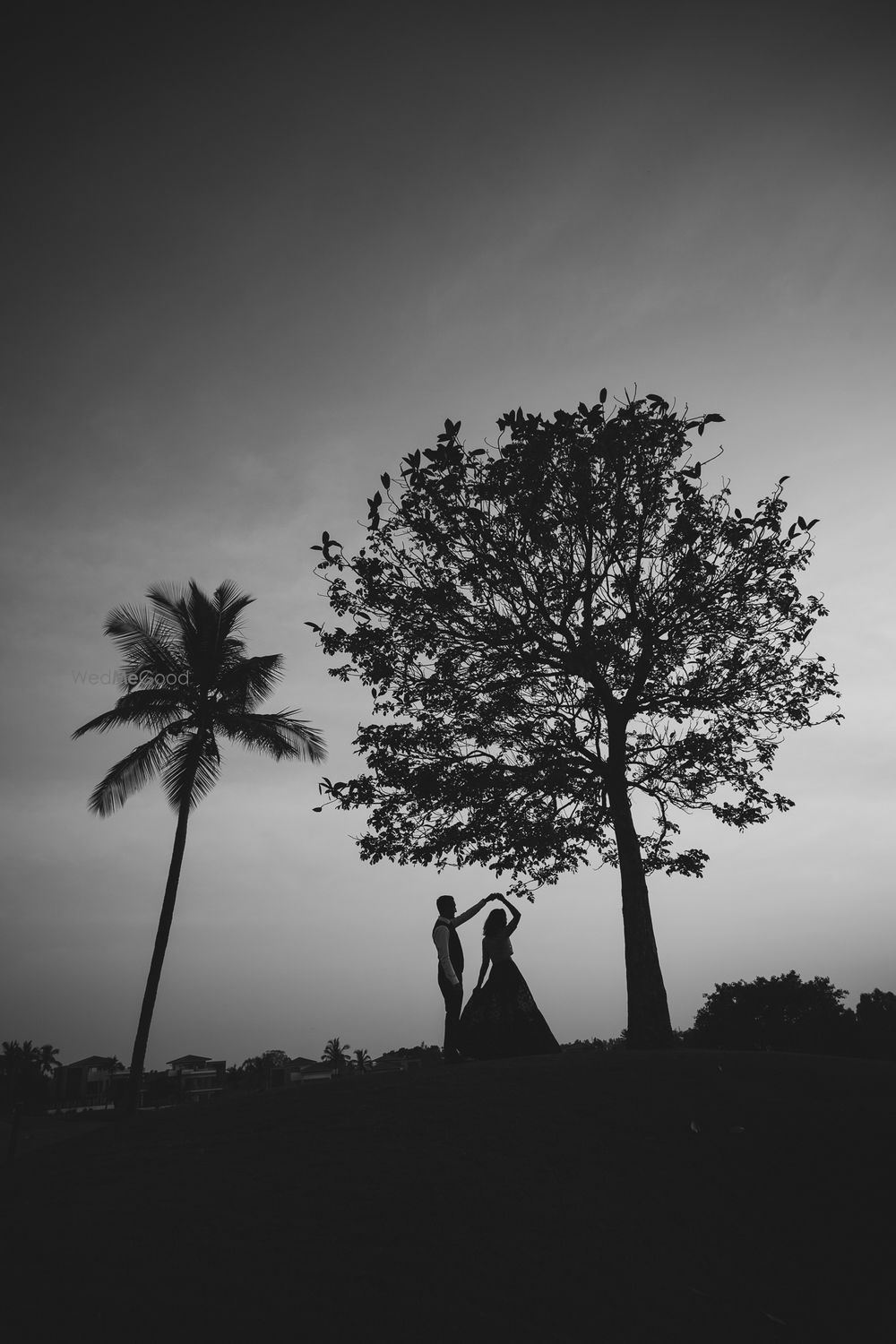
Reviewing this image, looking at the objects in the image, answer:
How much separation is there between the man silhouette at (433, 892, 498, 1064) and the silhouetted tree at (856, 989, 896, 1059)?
640 inches

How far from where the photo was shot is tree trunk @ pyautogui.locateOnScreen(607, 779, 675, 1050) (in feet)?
→ 40.0

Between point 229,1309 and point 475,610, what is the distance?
11.2 m

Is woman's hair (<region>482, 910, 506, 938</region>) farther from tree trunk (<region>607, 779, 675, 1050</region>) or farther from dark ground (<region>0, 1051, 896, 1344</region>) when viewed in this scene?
tree trunk (<region>607, 779, 675, 1050</region>)

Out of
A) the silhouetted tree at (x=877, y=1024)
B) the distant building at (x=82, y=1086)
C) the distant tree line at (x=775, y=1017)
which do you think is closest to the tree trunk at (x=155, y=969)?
the distant building at (x=82, y=1086)

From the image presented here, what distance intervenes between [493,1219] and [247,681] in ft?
64.6

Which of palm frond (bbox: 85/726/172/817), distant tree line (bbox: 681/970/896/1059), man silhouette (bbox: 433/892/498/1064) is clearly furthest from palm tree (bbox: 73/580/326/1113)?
distant tree line (bbox: 681/970/896/1059)

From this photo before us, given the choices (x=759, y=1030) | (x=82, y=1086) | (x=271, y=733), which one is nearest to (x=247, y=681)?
(x=271, y=733)

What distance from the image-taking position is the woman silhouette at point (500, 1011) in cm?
1086

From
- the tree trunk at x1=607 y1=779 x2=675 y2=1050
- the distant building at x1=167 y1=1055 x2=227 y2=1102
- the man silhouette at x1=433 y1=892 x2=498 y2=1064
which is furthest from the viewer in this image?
the distant building at x1=167 y1=1055 x2=227 y2=1102

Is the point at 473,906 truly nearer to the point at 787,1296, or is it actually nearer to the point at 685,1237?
the point at 685,1237

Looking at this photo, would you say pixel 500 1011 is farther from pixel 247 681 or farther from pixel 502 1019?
pixel 247 681

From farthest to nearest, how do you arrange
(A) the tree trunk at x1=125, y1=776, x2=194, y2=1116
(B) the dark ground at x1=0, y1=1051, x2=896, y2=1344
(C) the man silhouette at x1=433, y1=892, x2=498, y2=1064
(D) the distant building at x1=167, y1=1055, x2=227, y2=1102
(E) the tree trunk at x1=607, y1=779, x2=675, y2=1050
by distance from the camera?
1. (D) the distant building at x1=167, y1=1055, x2=227, y2=1102
2. (A) the tree trunk at x1=125, y1=776, x2=194, y2=1116
3. (E) the tree trunk at x1=607, y1=779, x2=675, y2=1050
4. (C) the man silhouette at x1=433, y1=892, x2=498, y2=1064
5. (B) the dark ground at x1=0, y1=1051, x2=896, y2=1344

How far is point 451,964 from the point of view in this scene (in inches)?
422

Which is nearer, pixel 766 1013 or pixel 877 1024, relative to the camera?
pixel 766 1013
